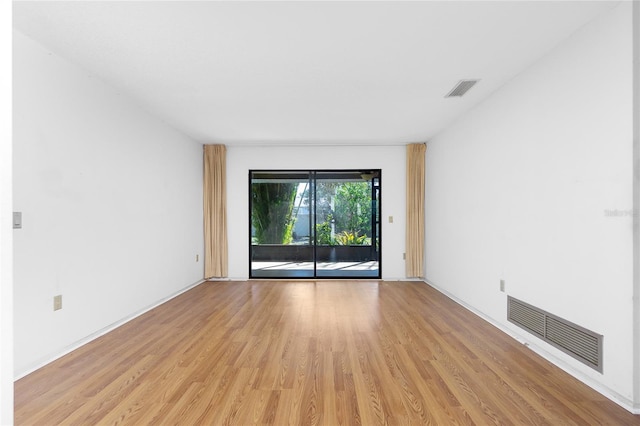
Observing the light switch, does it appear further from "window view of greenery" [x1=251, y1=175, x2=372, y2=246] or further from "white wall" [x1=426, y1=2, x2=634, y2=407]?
"white wall" [x1=426, y1=2, x2=634, y2=407]

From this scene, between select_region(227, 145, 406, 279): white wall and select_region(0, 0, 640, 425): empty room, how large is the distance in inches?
50.2

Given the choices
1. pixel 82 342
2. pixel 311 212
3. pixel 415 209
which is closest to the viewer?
pixel 82 342

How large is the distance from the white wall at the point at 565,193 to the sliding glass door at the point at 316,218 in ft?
Answer: 7.66

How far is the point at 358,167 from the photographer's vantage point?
5.89 metres

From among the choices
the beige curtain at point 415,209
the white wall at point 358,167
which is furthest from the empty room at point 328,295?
the white wall at point 358,167

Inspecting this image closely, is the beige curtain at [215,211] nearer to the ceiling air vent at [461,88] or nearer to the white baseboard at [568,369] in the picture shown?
the ceiling air vent at [461,88]

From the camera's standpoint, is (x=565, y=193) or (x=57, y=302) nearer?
(x=565, y=193)

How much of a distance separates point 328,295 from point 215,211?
2658 mm

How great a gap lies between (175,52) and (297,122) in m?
2.05

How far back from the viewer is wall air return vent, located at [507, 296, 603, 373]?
2.17 meters

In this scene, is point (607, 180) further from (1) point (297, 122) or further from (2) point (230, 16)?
(1) point (297, 122)

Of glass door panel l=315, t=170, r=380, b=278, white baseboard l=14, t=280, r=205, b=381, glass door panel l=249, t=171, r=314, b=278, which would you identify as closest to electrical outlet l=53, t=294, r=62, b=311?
white baseboard l=14, t=280, r=205, b=381
